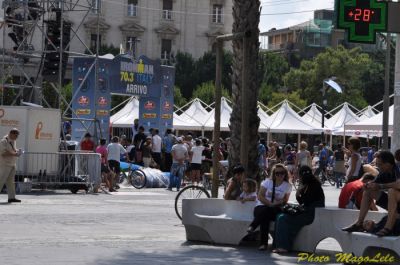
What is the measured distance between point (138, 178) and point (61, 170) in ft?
14.0

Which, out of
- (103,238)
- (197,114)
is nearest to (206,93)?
(197,114)

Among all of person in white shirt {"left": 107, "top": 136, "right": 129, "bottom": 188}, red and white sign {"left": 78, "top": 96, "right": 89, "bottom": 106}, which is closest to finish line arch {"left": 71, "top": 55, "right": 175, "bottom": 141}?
red and white sign {"left": 78, "top": 96, "right": 89, "bottom": 106}

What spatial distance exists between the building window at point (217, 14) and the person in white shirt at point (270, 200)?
73.5 meters

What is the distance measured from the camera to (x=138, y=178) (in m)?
27.9

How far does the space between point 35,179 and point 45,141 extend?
1053 millimetres

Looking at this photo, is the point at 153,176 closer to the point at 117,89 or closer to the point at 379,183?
the point at 117,89

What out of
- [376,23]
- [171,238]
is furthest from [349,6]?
[171,238]

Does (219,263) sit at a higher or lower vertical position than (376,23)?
lower

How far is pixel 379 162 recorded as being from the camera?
1080 cm

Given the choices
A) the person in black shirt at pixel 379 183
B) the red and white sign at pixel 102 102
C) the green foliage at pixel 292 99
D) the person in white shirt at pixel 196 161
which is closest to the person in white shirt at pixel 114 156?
the person in white shirt at pixel 196 161

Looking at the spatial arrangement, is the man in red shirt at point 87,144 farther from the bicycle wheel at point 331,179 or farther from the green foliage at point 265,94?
the green foliage at point 265,94

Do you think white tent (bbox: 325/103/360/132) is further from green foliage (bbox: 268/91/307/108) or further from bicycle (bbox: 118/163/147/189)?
bicycle (bbox: 118/163/147/189)

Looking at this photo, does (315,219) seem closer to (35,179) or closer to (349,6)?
(349,6)

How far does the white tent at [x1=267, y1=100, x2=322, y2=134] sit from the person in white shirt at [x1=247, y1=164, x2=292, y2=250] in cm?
3251
